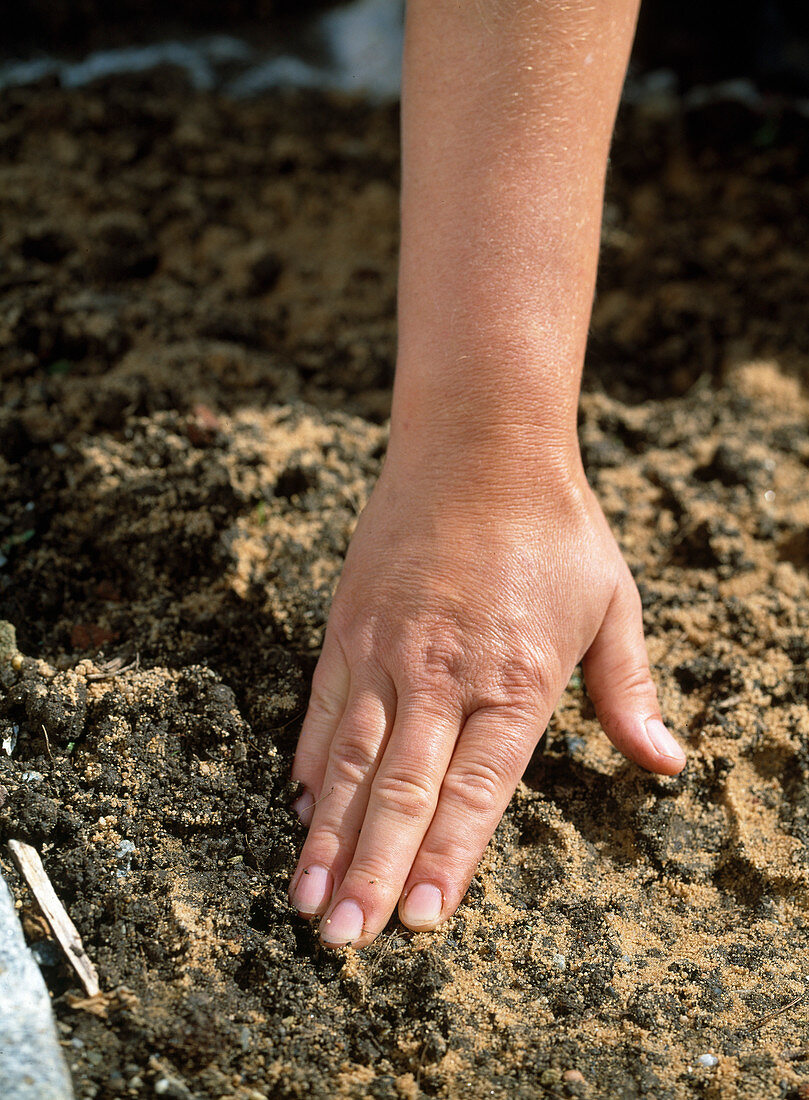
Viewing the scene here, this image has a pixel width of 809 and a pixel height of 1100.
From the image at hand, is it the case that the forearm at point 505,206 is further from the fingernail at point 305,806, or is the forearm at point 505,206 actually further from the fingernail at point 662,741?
the fingernail at point 305,806

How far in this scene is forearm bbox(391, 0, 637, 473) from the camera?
4.70 feet

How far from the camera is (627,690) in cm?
148

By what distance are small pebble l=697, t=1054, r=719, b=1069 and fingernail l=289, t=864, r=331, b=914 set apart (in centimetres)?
55

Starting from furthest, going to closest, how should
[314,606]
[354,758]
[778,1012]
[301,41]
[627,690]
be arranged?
[301,41] → [314,606] → [627,690] → [354,758] → [778,1012]

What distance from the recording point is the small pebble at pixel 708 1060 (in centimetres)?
119

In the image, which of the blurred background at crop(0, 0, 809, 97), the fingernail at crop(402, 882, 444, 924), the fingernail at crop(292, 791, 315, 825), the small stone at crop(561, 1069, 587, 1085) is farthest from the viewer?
the blurred background at crop(0, 0, 809, 97)

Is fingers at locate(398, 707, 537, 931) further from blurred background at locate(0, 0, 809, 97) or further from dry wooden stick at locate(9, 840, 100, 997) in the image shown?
blurred background at locate(0, 0, 809, 97)

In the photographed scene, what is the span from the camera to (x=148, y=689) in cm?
145

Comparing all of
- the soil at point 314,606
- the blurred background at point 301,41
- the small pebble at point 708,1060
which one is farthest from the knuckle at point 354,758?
the blurred background at point 301,41

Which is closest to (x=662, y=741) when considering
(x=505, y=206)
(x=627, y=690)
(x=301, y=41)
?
(x=627, y=690)

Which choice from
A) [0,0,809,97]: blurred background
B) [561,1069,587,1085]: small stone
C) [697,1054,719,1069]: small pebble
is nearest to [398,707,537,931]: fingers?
[561,1069,587,1085]: small stone

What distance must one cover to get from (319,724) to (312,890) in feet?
0.85

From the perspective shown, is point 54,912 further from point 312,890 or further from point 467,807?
point 467,807

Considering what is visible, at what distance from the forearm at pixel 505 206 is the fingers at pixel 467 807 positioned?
453 millimetres
